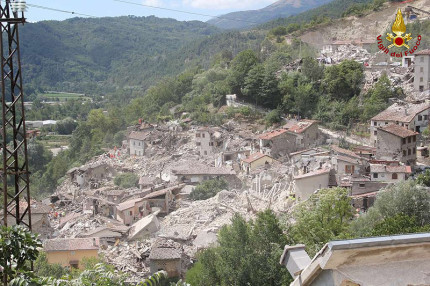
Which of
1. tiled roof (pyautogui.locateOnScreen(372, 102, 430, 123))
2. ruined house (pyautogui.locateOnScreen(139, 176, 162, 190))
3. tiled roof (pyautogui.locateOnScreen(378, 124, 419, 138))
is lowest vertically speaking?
ruined house (pyautogui.locateOnScreen(139, 176, 162, 190))

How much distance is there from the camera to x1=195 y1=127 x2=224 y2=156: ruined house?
29.7 metres

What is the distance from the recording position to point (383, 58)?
33.9m

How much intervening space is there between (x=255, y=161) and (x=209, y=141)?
17.4 feet

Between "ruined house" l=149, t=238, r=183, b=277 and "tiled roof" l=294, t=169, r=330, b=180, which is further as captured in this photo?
"tiled roof" l=294, t=169, r=330, b=180

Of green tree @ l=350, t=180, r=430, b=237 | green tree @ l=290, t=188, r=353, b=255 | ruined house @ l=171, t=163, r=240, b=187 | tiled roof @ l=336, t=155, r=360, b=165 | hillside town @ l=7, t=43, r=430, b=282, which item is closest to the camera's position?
green tree @ l=290, t=188, r=353, b=255

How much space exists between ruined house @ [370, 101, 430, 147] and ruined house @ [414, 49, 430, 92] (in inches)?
105

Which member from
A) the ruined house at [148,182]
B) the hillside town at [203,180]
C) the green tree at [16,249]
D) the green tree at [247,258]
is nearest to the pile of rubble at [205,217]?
the hillside town at [203,180]

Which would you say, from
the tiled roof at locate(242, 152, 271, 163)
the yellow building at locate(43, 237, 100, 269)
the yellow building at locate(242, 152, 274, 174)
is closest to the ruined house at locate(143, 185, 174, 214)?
the yellow building at locate(242, 152, 274, 174)

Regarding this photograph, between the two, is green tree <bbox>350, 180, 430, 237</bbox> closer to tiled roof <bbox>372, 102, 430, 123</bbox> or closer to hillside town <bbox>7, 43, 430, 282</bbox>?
hillside town <bbox>7, 43, 430, 282</bbox>

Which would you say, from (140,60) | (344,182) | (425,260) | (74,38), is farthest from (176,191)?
(74,38)

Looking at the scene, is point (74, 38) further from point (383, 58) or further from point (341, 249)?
point (341, 249)

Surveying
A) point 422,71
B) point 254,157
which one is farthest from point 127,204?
point 422,71

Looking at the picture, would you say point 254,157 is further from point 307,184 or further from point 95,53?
point 95,53

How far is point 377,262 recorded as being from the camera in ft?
9.67
